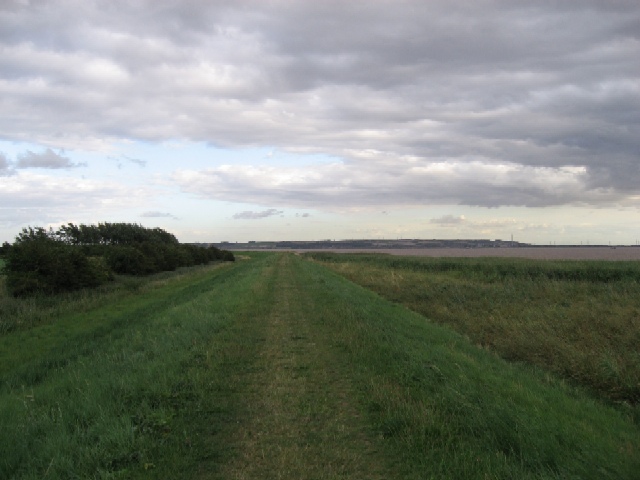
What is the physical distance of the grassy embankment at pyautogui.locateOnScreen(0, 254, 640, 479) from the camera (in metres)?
4.46

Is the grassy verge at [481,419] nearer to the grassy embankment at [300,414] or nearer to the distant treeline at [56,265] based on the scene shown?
the grassy embankment at [300,414]

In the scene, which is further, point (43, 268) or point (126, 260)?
point (126, 260)

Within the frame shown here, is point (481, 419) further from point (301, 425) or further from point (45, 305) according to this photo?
point (45, 305)

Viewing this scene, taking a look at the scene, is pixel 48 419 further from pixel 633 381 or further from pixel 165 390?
pixel 633 381

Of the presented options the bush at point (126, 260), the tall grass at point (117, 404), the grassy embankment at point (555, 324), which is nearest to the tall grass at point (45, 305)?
the tall grass at point (117, 404)

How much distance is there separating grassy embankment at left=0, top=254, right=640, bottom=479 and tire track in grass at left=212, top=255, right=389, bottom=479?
0.8 inches

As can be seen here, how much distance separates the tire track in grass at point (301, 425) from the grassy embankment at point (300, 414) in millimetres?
21

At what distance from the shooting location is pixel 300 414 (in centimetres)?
581

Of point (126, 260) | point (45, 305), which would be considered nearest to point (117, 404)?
point (45, 305)

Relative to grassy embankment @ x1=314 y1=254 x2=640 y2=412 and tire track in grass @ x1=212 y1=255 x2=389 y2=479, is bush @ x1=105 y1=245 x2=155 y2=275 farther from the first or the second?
tire track in grass @ x1=212 y1=255 x2=389 y2=479

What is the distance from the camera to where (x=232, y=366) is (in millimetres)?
8242

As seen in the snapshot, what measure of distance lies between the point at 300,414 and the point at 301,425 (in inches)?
14.2

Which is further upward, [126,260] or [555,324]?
[126,260]

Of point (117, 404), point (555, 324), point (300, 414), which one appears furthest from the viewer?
point (555, 324)
